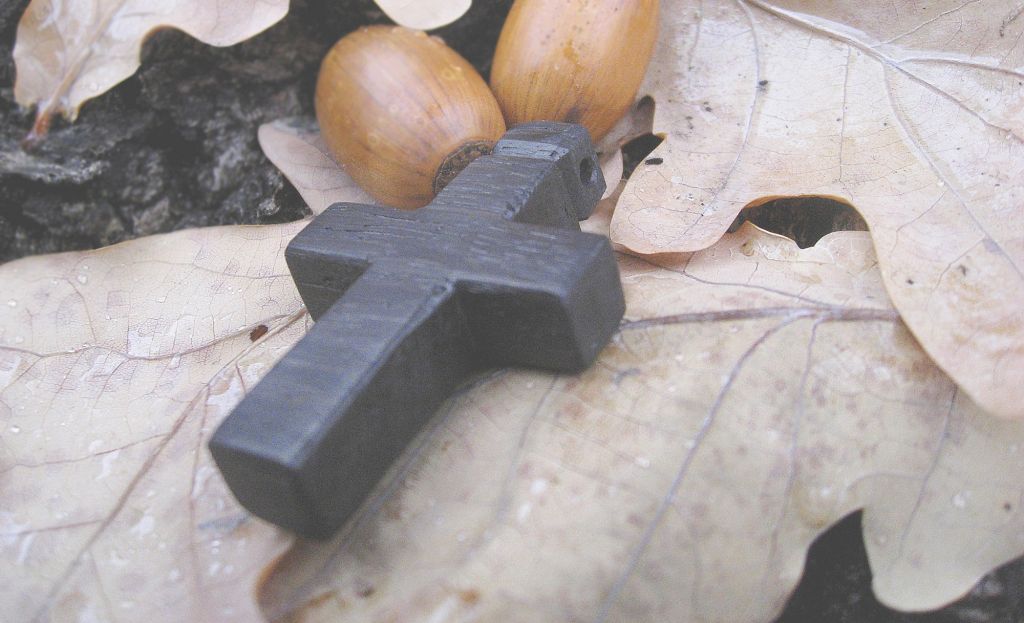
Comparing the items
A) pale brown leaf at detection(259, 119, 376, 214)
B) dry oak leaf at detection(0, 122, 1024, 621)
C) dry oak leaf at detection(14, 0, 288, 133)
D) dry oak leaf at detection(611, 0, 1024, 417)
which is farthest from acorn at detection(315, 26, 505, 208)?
dry oak leaf at detection(0, 122, 1024, 621)

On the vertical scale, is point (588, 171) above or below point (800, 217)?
above

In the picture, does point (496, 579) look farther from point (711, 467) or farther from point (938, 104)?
point (938, 104)

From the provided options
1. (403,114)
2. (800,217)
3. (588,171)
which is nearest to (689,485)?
(588,171)

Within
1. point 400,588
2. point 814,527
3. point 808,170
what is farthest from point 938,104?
point 400,588

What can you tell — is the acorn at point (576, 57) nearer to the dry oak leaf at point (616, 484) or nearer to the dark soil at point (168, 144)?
the dark soil at point (168, 144)

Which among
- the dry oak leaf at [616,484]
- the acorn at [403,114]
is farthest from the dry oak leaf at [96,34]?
the dry oak leaf at [616,484]

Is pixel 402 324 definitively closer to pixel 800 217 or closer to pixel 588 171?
pixel 588 171
